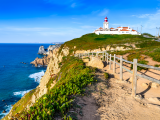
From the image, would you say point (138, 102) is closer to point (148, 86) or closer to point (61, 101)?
point (148, 86)

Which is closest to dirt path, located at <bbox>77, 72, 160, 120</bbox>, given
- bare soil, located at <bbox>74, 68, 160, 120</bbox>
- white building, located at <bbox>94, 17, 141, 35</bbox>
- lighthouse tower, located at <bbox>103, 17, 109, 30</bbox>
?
bare soil, located at <bbox>74, 68, 160, 120</bbox>

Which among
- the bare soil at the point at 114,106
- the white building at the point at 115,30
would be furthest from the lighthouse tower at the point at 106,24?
the bare soil at the point at 114,106

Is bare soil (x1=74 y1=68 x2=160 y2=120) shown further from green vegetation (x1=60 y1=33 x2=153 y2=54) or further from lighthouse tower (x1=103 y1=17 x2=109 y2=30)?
lighthouse tower (x1=103 y1=17 x2=109 y2=30)

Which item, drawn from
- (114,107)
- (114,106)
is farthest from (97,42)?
(114,107)

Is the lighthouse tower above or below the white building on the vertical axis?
above

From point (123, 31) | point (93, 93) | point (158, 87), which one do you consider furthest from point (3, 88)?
point (123, 31)

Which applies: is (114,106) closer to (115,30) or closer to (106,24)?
(106,24)

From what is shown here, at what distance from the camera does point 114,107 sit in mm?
5391

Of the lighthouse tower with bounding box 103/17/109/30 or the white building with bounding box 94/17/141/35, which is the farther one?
the lighthouse tower with bounding box 103/17/109/30

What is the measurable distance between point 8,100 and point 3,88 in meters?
10.0

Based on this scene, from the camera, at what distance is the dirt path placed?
15.4 ft

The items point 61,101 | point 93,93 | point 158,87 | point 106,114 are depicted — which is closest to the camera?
point 106,114

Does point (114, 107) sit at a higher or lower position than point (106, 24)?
lower

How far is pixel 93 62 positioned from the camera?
45.5 ft
